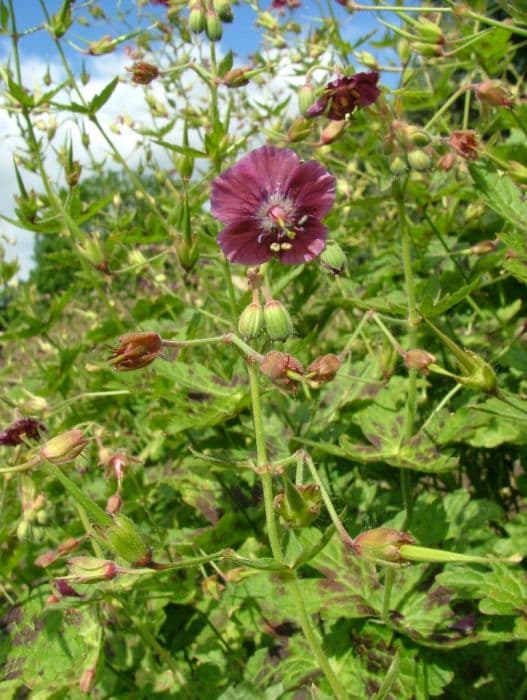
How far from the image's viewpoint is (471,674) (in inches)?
67.8

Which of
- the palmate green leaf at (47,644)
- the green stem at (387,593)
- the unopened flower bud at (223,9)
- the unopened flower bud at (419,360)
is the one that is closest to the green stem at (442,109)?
the unopened flower bud at (419,360)

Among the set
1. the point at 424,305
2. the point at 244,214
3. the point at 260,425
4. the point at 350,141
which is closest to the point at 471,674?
the point at 424,305

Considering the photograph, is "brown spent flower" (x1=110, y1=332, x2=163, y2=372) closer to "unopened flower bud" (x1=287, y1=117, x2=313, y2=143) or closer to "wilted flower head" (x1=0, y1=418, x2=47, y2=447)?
"wilted flower head" (x1=0, y1=418, x2=47, y2=447)

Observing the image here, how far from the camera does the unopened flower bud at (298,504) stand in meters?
0.90

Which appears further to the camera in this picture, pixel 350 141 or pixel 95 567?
pixel 350 141

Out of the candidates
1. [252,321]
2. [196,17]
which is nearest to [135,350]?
[252,321]

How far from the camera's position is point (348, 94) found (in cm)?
130

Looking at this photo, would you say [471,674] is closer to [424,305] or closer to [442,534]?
[442,534]

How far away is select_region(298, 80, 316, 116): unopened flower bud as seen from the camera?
156 centimetres

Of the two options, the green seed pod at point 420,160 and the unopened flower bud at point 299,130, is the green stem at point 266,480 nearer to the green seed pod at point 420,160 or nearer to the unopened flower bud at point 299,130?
the green seed pod at point 420,160

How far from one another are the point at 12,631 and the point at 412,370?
1.29 m

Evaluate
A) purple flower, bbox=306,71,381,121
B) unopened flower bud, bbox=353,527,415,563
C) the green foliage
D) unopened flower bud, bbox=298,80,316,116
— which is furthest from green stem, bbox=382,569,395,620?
→ unopened flower bud, bbox=298,80,316,116

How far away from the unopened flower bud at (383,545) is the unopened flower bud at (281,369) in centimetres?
24

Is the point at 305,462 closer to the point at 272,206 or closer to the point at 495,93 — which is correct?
the point at 272,206
